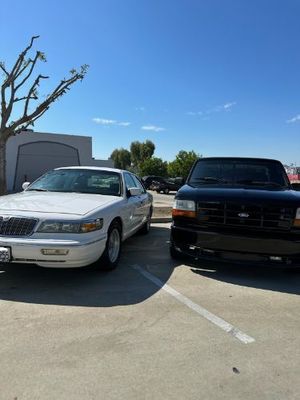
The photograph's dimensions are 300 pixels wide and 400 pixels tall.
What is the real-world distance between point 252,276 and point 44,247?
2.97 metres

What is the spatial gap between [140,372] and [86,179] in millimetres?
4214

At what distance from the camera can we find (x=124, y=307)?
440 cm

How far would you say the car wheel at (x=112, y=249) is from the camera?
555 centimetres

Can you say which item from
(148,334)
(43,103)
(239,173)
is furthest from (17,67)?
(148,334)

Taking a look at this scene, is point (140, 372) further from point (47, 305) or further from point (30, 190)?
point (30, 190)

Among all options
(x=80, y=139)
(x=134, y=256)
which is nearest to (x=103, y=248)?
(x=134, y=256)

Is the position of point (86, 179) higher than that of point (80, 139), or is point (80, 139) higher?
point (80, 139)

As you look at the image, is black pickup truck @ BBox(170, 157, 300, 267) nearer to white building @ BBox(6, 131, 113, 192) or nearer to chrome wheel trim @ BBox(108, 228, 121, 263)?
chrome wheel trim @ BBox(108, 228, 121, 263)

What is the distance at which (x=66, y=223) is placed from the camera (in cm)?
491

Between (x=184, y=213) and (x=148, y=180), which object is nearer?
(x=184, y=213)

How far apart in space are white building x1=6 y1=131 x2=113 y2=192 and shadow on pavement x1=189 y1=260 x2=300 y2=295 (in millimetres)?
28478

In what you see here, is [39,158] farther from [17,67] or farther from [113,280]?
[113,280]

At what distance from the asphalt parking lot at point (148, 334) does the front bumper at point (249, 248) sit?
34cm

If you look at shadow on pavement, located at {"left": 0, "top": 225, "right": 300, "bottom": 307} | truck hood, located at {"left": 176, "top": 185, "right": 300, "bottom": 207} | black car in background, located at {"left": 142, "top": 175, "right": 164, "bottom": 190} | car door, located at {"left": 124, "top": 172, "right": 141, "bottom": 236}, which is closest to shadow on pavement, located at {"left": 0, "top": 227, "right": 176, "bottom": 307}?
shadow on pavement, located at {"left": 0, "top": 225, "right": 300, "bottom": 307}
